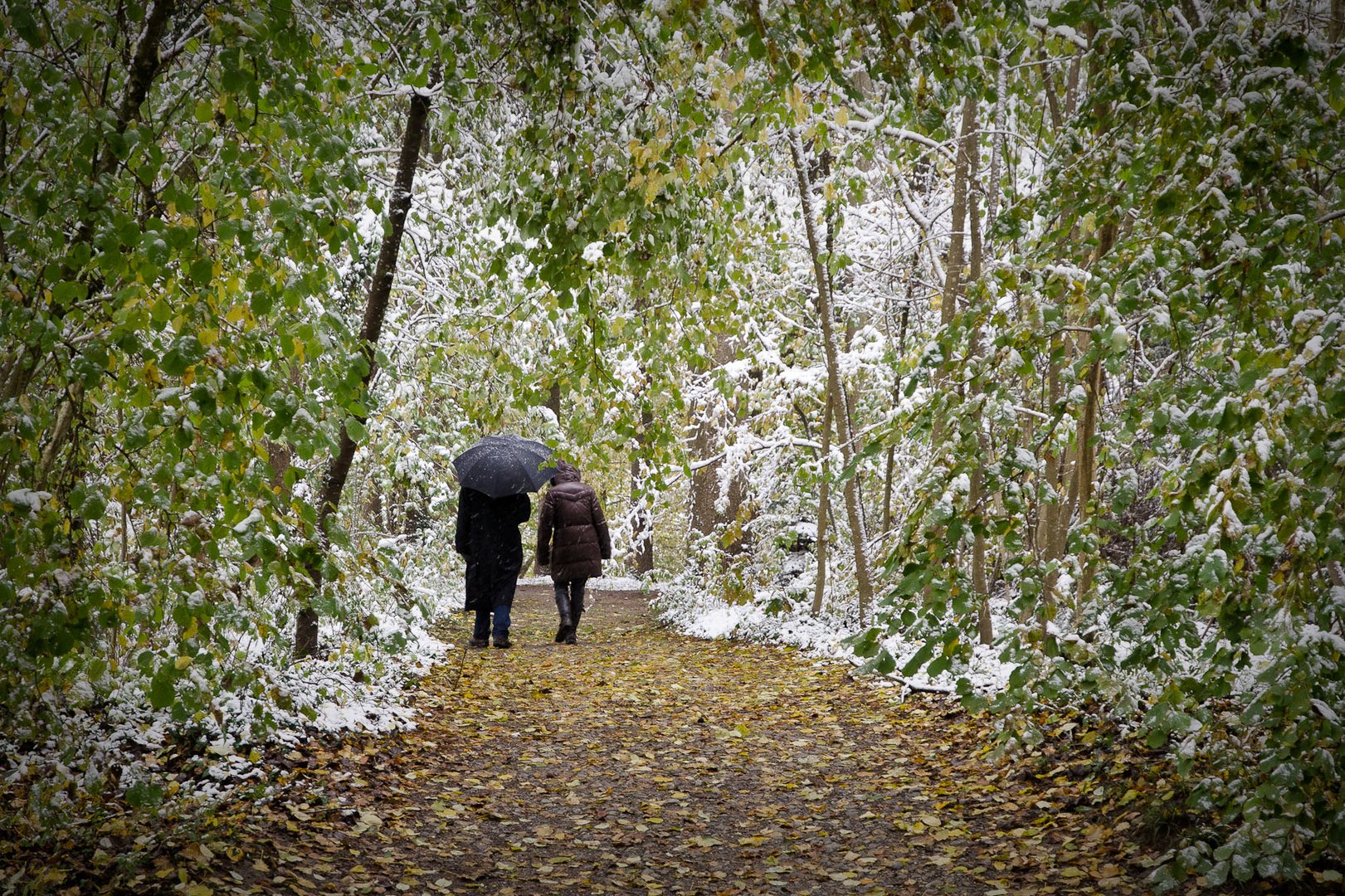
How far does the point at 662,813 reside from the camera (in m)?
5.08

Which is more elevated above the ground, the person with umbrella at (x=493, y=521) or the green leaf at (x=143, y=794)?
the person with umbrella at (x=493, y=521)

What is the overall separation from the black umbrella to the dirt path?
2.21 metres

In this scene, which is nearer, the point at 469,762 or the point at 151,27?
the point at 151,27

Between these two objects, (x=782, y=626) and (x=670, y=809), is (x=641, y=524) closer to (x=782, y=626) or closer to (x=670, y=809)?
(x=782, y=626)

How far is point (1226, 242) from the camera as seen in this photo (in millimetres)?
2945

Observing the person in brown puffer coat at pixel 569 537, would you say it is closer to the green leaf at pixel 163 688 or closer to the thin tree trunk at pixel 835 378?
the thin tree trunk at pixel 835 378

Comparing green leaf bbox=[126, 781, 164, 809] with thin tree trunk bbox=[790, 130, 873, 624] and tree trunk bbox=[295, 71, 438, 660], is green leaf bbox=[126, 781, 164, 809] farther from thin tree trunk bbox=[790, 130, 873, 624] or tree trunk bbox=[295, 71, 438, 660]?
thin tree trunk bbox=[790, 130, 873, 624]

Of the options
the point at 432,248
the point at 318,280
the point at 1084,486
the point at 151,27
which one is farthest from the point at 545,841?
the point at 432,248

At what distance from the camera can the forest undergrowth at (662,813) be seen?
12.4 ft

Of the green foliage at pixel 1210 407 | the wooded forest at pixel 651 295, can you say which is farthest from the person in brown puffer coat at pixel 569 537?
the green foliage at pixel 1210 407

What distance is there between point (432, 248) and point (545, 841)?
6.76m

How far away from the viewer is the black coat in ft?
32.0

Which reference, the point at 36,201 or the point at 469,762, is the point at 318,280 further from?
the point at 469,762

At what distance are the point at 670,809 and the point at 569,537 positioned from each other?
226 inches
